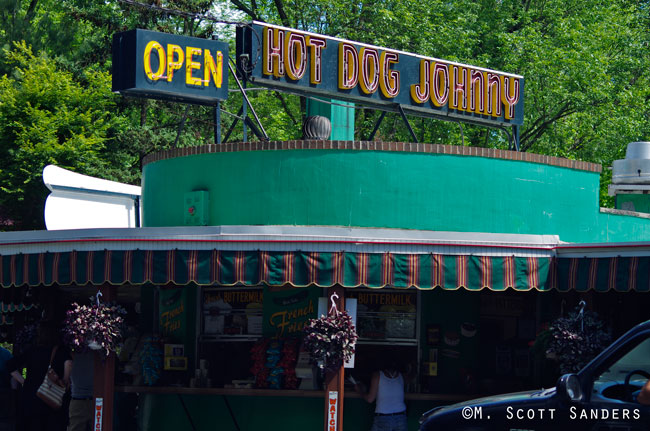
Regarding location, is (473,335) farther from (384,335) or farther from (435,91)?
(435,91)

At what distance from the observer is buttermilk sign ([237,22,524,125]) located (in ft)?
50.0

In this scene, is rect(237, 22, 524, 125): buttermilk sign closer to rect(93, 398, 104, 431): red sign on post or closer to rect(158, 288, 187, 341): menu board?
rect(158, 288, 187, 341): menu board

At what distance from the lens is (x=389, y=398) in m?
12.6

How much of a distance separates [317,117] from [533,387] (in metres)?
5.65

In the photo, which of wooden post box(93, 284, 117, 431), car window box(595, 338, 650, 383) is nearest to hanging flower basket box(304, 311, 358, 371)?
wooden post box(93, 284, 117, 431)

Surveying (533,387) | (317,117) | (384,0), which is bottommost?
(533,387)

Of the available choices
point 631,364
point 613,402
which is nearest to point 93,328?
point 631,364

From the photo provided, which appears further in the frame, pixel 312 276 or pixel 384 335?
pixel 384 335

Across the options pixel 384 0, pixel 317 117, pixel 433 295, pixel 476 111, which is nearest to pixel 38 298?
pixel 317 117

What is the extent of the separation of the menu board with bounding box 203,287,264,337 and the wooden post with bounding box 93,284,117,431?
6.31 ft

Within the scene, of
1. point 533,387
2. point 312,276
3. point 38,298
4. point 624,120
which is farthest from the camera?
point 624,120

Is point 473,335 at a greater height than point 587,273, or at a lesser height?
lesser

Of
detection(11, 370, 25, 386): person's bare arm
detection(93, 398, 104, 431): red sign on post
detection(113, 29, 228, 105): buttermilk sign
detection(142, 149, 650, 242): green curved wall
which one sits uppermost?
detection(113, 29, 228, 105): buttermilk sign

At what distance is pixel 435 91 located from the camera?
56.0 feet
